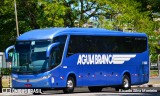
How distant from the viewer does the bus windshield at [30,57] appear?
26.3 metres

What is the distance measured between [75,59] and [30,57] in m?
2.61

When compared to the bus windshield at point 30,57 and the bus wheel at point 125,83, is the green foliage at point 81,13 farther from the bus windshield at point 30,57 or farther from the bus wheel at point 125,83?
the bus windshield at point 30,57

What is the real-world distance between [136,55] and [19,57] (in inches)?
327

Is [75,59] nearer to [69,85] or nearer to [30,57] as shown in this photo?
[69,85]

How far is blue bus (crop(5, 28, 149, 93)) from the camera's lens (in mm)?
26531

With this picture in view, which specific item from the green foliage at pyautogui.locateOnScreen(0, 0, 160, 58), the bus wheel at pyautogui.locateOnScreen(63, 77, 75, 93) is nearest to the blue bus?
the bus wheel at pyautogui.locateOnScreen(63, 77, 75, 93)

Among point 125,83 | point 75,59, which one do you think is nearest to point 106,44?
point 75,59

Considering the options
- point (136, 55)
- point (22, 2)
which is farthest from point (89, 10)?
point (136, 55)

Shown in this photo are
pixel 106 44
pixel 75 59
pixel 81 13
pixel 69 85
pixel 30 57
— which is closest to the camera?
pixel 30 57

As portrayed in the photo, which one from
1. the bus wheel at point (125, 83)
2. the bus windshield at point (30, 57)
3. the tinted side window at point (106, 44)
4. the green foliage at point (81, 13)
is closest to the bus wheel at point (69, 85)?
the tinted side window at point (106, 44)

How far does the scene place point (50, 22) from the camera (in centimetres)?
4591

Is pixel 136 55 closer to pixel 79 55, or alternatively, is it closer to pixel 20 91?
pixel 79 55

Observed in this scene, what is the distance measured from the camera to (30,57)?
26562 mm

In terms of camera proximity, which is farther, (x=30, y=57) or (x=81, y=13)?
(x=81, y=13)
